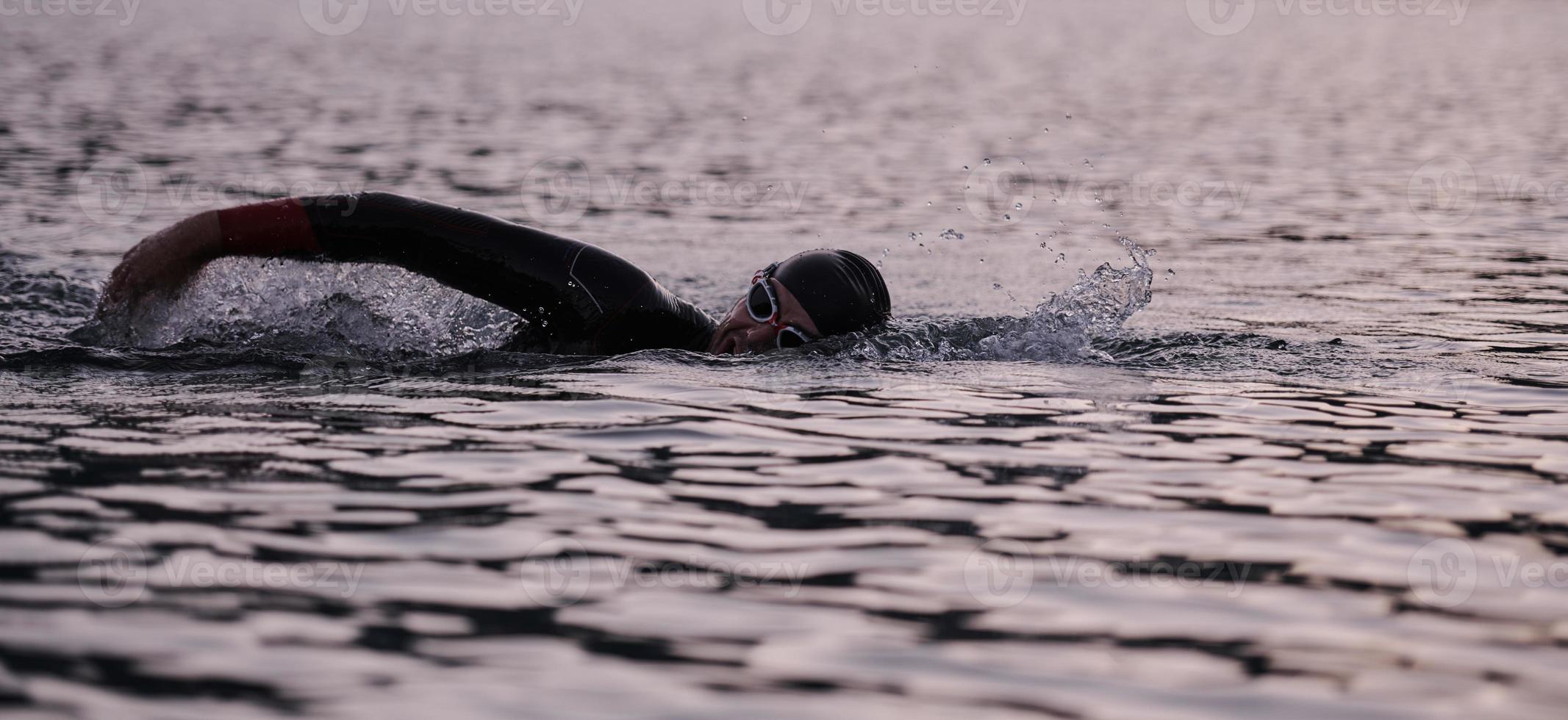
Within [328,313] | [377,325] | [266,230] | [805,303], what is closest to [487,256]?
[266,230]

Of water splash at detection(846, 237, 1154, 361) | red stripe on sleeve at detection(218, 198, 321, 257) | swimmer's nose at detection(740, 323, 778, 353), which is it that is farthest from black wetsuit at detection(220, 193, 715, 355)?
water splash at detection(846, 237, 1154, 361)

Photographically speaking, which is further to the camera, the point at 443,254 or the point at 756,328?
the point at 756,328

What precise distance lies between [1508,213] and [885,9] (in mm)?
Result: 85841

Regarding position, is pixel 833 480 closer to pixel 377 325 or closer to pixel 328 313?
pixel 377 325

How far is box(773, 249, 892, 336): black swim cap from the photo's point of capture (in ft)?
27.2

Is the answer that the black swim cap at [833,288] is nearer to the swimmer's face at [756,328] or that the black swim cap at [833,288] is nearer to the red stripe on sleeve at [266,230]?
the swimmer's face at [756,328]

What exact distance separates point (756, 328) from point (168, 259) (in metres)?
3.02

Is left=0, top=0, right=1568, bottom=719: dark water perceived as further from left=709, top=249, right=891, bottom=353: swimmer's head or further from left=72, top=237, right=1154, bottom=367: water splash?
left=709, top=249, right=891, bottom=353: swimmer's head

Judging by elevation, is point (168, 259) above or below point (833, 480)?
above

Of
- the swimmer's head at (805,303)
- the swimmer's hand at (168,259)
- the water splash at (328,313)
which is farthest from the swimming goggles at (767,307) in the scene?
the swimmer's hand at (168,259)

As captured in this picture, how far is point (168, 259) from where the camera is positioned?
752 centimetres

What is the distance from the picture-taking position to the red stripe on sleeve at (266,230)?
7539 mm

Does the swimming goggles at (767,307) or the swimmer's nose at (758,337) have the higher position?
the swimming goggles at (767,307)

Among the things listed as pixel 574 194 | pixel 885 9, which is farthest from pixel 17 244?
pixel 885 9
